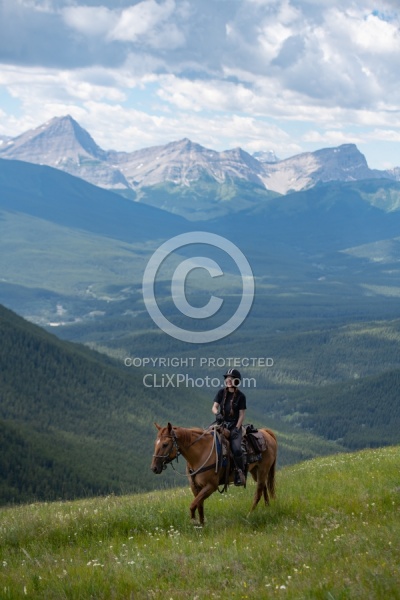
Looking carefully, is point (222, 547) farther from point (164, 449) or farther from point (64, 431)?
point (64, 431)

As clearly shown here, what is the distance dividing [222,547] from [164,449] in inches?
139

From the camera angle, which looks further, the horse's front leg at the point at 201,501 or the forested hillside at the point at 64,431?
the forested hillside at the point at 64,431

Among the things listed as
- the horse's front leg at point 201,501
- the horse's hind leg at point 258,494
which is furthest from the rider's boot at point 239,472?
the horse's front leg at point 201,501

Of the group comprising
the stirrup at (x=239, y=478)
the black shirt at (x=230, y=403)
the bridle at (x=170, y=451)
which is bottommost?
the stirrup at (x=239, y=478)

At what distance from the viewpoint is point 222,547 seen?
16500 mm

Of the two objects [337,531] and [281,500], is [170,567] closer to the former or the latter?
[337,531]

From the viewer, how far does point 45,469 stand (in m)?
124

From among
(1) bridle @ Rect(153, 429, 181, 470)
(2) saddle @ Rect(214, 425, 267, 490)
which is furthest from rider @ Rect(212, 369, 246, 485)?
(1) bridle @ Rect(153, 429, 181, 470)

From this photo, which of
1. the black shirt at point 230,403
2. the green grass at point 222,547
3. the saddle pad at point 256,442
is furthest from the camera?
the saddle pad at point 256,442

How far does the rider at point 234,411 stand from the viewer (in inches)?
803

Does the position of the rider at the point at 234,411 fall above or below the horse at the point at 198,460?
above

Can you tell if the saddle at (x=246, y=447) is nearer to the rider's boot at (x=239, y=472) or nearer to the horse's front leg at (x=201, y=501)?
the rider's boot at (x=239, y=472)

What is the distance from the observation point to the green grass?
44.4 ft

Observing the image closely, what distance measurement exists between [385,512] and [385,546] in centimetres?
382
